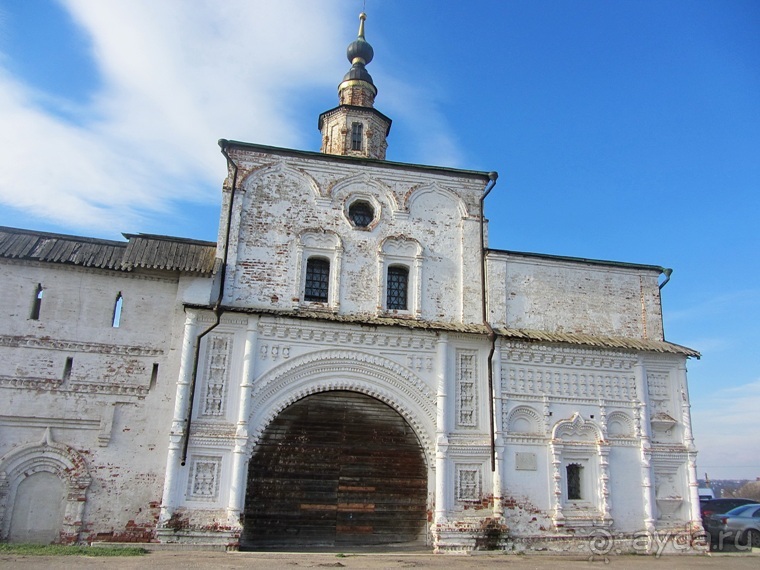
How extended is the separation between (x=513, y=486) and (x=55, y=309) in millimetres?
9383

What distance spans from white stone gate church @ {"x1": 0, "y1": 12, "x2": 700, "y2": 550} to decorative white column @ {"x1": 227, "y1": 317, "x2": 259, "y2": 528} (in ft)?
0.14

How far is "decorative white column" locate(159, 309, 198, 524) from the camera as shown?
1088cm

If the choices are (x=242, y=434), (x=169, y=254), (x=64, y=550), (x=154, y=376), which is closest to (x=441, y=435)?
(x=242, y=434)

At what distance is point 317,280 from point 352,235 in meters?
1.22

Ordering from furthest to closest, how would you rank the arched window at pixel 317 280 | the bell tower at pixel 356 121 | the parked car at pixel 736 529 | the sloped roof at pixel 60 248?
the bell tower at pixel 356 121, the parked car at pixel 736 529, the arched window at pixel 317 280, the sloped roof at pixel 60 248

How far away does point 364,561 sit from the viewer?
10.3 metres

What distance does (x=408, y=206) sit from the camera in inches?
541

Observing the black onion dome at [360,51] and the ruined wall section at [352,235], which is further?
the black onion dome at [360,51]

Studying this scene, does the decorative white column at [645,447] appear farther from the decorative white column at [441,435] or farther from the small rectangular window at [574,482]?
the decorative white column at [441,435]

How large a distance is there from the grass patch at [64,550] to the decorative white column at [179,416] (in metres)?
0.75

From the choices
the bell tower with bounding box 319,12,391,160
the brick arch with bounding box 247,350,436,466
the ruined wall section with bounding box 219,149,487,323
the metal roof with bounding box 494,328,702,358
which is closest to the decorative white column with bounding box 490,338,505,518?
the metal roof with bounding box 494,328,702,358

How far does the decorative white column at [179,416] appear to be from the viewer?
10875mm

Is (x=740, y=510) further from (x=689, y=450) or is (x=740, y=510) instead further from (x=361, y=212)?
(x=361, y=212)

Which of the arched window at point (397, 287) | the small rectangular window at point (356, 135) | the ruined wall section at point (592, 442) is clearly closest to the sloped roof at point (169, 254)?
the arched window at point (397, 287)
